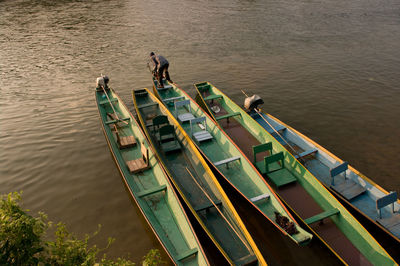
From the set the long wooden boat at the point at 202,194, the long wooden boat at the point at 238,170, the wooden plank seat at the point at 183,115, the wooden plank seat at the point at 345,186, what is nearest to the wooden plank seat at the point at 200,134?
the long wooden boat at the point at 238,170

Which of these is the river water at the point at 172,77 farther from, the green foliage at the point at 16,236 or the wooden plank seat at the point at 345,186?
the green foliage at the point at 16,236

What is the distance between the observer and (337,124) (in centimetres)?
1758

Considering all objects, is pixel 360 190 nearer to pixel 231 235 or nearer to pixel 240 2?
pixel 231 235

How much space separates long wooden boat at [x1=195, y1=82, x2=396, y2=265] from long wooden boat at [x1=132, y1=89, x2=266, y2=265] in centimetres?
241

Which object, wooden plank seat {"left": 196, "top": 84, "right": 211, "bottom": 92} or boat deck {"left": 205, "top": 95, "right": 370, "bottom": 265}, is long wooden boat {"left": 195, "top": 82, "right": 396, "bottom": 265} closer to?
boat deck {"left": 205, "top": 95, "right": 370, "bottom": 265}

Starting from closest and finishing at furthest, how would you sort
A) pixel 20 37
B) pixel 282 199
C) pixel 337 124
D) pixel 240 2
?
pixel 282 199 < pixel 337 124 < pixel 20 37 < pixel 240 2

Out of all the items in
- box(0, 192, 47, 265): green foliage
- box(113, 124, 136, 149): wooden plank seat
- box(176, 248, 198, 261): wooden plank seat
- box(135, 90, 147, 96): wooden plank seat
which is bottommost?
box(176, 248, 198, 261): wooden plank seat

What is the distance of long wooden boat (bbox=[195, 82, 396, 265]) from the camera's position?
8555 mm

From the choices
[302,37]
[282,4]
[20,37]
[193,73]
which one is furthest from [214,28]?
[20,37]

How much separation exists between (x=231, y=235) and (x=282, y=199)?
2.71m

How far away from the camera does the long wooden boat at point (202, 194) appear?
8703 mm

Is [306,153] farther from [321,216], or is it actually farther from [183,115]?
[183,115]

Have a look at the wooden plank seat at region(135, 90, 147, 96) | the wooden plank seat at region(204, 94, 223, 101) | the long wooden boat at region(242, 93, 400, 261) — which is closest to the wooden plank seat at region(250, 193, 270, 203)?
the long wooden boat at region(242, 93, 400, 261)

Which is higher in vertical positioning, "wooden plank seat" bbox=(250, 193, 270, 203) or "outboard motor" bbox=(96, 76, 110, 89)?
"outboard motor" bbox=(96, 76, 110, 89)
